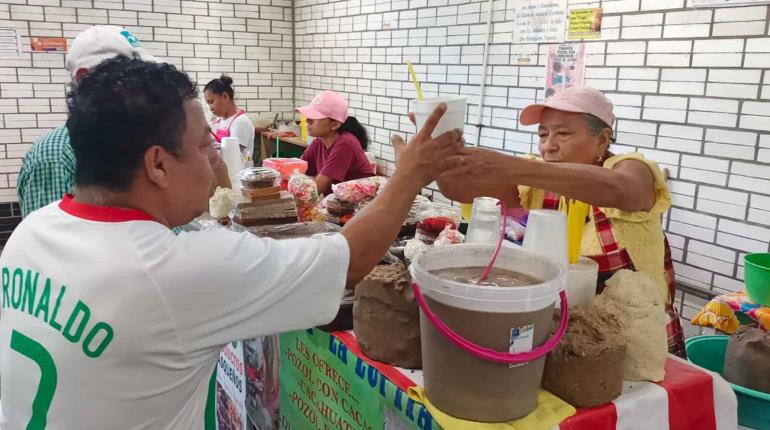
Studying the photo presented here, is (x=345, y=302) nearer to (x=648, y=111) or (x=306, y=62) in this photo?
(x=648, y=111)

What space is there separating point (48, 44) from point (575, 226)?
6.97m

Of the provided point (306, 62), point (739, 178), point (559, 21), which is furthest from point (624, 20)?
point (306, 62)

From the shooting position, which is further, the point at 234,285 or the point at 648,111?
the point at 648,111

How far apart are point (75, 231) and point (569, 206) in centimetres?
167

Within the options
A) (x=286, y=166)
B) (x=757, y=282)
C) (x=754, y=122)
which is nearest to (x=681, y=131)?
(x=754, y=122)

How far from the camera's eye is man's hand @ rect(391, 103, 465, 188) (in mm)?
1550

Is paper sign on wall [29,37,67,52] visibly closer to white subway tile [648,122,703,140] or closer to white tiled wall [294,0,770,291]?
white tiled wall [294,0,770,291]

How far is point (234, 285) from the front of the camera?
1266mm

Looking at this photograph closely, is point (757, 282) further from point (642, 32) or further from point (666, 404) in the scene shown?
point (642, 32)

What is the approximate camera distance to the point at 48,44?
685cm

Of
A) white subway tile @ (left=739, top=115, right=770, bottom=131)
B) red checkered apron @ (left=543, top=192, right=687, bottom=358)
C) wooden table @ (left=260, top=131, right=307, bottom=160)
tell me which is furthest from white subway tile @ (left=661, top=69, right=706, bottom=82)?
wooden table @ (left=260, top=131, right=307, bottom=160)

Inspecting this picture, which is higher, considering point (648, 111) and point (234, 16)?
point (234, 16)

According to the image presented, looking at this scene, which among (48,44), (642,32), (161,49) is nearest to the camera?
(642,32)

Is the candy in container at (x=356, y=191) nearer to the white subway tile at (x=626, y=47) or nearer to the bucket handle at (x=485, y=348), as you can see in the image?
the bucket handle at (x=485, y=348)
